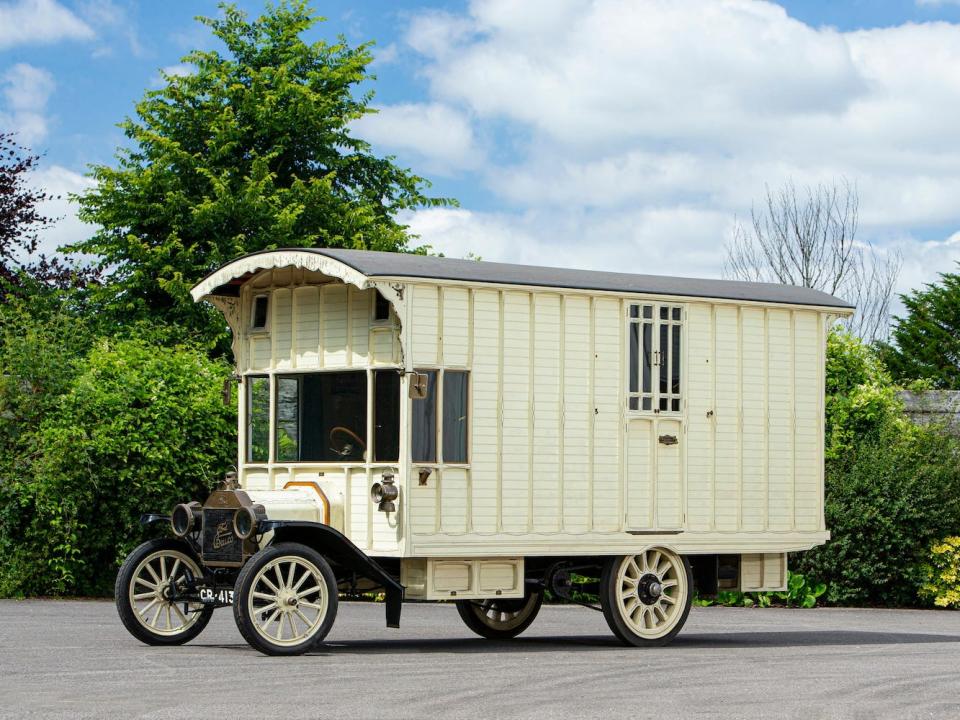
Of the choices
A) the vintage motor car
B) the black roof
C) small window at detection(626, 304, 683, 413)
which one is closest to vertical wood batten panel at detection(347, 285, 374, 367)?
the vintage motor car

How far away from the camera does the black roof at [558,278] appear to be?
14648 millimetres

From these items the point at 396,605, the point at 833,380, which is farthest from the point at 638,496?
the point at 833,380

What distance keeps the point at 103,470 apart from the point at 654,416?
8.33 m

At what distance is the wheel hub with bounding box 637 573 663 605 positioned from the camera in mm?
15672

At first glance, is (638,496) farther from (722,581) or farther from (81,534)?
(81,534)

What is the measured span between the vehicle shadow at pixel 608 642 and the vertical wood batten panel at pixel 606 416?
129 centimetres

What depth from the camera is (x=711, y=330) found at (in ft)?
53.8

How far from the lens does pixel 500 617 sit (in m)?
17.0

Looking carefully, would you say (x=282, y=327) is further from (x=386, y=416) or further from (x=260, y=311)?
(x=386, y=416)

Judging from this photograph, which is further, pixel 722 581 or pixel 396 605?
pixel 722 581

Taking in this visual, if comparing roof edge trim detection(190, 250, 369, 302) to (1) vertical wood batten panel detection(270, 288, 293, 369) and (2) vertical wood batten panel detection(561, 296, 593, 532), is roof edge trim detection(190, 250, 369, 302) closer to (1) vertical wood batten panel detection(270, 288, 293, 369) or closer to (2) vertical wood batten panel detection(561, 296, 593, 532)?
(1) vertical wood batten panel detection(270, 288, 293, 369)

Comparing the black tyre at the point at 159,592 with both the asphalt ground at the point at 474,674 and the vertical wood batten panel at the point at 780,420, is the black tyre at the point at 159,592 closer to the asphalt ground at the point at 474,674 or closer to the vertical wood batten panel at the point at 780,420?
the asphalt ground at the point at 474,674

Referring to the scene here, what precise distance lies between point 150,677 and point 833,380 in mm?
15340

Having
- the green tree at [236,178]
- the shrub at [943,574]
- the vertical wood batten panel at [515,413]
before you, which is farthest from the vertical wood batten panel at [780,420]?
the green tree at [236,178]
